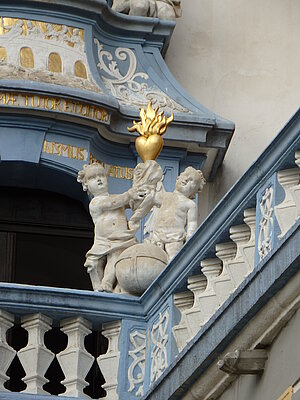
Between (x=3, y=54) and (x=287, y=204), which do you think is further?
(x=3, y=54)

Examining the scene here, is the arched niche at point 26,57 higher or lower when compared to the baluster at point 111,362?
higher

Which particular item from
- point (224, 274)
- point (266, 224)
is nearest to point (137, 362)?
point (224, 274)

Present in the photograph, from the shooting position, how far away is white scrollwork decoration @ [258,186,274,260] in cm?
1295

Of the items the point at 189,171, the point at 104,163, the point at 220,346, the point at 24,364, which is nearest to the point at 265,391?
the point at 220,346

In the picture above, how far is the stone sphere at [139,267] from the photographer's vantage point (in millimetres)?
15039

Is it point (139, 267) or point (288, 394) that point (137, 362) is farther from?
point (288, 394)

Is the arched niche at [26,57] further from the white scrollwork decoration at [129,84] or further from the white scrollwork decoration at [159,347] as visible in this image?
the white scrollwork decoration at [159,347]

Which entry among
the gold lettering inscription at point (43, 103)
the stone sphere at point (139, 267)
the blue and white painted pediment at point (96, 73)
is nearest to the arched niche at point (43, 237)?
the blue and white painted pediment at point (96, 73)

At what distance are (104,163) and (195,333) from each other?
4.83 metres

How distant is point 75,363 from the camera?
14.8m

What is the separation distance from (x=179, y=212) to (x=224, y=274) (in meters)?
2.32

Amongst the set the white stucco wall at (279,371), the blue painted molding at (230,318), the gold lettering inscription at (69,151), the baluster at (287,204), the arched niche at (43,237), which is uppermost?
the gold lettering inscription at (69,151)

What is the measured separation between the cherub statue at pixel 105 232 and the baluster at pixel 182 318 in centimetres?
117

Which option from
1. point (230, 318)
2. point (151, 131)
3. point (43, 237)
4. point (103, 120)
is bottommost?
point (230, 318)
